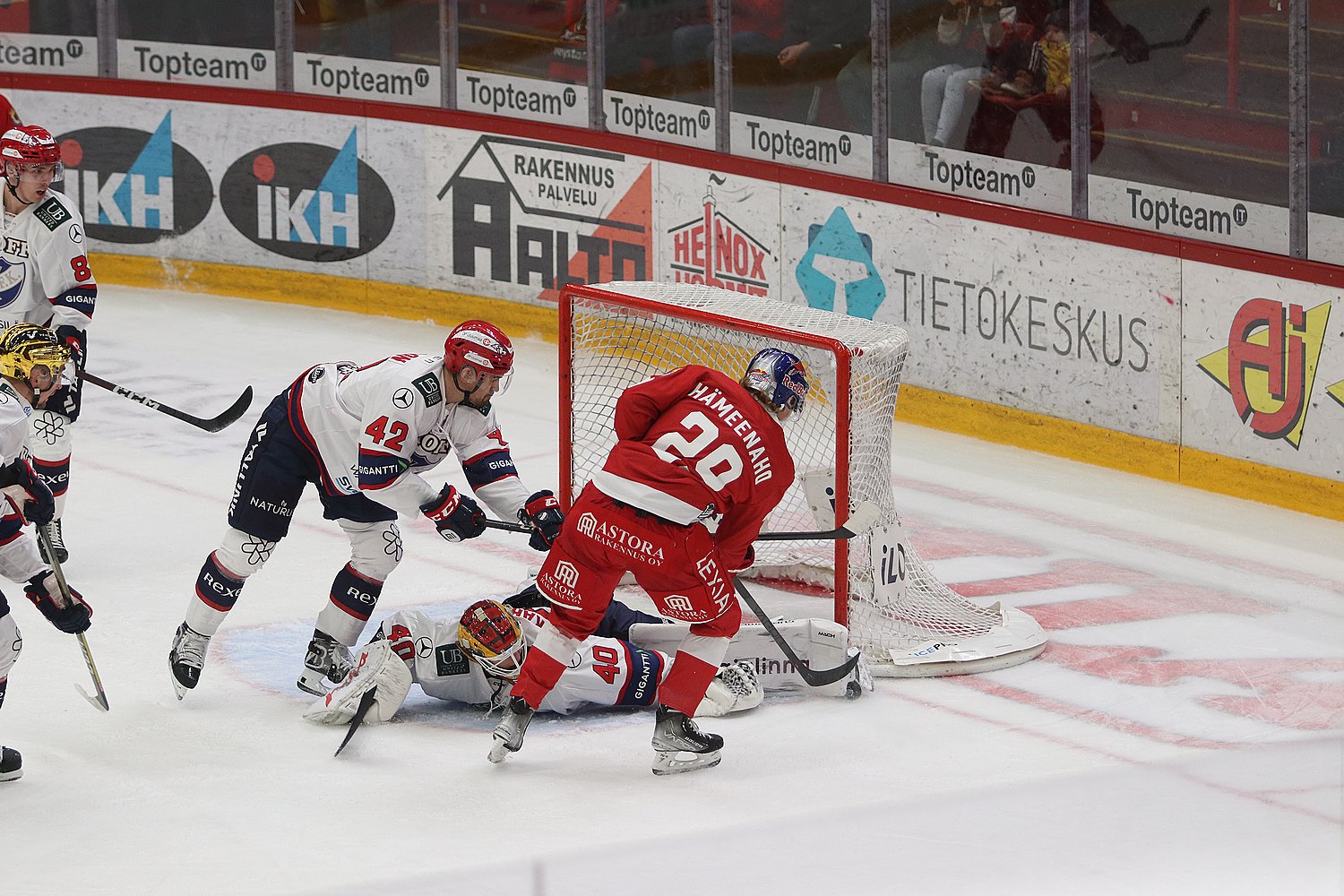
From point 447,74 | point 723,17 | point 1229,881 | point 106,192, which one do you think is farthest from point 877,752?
point 106,192

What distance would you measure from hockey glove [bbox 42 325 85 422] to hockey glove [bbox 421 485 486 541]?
192 centimetres

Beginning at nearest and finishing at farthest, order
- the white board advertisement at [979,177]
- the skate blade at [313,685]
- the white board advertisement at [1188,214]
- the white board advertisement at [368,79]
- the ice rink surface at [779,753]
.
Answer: the ice rink surface at [779,753]
the skate blade at [313,685]
the white board advertisement at [1188,214]
the white board advertisement at [979,177]
the white board advertisement at [368,79]

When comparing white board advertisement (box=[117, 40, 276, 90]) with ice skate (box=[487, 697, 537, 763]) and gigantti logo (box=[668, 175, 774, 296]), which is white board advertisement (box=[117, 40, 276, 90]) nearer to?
gigantti logo (box=[668, 175, 774, 296])

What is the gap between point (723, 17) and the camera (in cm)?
934

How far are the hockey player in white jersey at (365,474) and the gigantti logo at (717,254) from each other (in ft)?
12.7

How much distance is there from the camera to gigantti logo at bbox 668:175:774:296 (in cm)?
916

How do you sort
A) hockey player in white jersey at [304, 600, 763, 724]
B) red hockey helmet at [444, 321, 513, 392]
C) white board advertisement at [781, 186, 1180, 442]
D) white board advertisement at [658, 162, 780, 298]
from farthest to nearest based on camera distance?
white board advertisement at [658, 162, 780, 298]
white board advertisement at [781, 186, 1180, 442]
hockey player in white jersey at [304, 600, 763, 724]
red hockey helmet at [444, 321, 513, 392]

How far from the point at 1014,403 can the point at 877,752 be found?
3.35 m

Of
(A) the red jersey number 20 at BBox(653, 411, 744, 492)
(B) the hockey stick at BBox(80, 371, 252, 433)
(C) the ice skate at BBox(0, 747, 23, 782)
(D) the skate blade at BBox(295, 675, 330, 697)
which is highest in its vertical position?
(A) the red jersey number 20 at BBox(653, 411, 744, 492)

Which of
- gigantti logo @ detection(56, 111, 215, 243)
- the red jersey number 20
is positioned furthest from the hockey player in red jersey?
A: gigantti logo @ detection(56, 111, 215, 243)

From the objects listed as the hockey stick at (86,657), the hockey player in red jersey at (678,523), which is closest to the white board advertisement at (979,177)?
the hockey player in red jersey at (678,523)

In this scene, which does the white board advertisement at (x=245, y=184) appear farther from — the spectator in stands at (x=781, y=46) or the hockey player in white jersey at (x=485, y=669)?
the hockey player in white jersey at (x=485, y=669)

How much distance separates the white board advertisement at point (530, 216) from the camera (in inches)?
381

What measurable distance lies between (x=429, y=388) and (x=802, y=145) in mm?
4249
